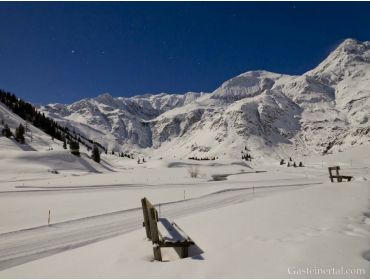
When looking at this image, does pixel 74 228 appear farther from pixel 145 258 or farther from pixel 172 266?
pixel 172 266

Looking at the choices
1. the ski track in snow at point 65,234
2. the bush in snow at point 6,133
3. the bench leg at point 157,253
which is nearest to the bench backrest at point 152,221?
A: the bench leg at point 157,253

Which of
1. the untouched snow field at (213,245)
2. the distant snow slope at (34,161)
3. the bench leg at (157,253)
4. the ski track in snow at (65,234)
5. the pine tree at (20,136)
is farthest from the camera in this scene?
the pine tree at (20,136)

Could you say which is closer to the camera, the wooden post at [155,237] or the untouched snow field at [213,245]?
the untouched snow field at [213,245]

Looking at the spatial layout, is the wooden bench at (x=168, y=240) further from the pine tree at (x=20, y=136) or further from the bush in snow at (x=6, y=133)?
the bush in snow at (x=6, y=133)

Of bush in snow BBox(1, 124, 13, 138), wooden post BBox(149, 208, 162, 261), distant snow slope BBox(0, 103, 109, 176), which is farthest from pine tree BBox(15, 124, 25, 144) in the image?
wooden post BBox(149, 208, 162, 261)

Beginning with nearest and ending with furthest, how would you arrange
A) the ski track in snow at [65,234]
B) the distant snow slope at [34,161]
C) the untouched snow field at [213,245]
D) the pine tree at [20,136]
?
the untouched snow field at [213,245], the ski track in snow at [65,234], the distant snow slope at [34,161], the pine tree at [20,136]

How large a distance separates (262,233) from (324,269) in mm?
4122

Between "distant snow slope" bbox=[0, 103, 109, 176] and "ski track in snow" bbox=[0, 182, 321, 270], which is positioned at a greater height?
"distant snow slope" bbox=[0, 103, 109, 176]

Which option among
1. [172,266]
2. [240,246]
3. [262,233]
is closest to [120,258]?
[172,266]

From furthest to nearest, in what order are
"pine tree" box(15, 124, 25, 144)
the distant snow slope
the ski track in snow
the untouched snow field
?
"pine tree" box(15, 124, 25, 144)
the distant snow slope
the ski track in snow
the untouched snow field

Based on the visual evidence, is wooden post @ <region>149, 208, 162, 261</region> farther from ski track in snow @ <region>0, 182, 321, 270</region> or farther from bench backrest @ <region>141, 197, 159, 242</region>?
ski track in snow @ <region>0, 182, 321, 270</region>

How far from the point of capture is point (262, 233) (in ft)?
37.9

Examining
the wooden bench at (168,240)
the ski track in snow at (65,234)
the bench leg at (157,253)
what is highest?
the wooden bench at (168,240)

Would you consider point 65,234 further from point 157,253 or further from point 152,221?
point 157,253
